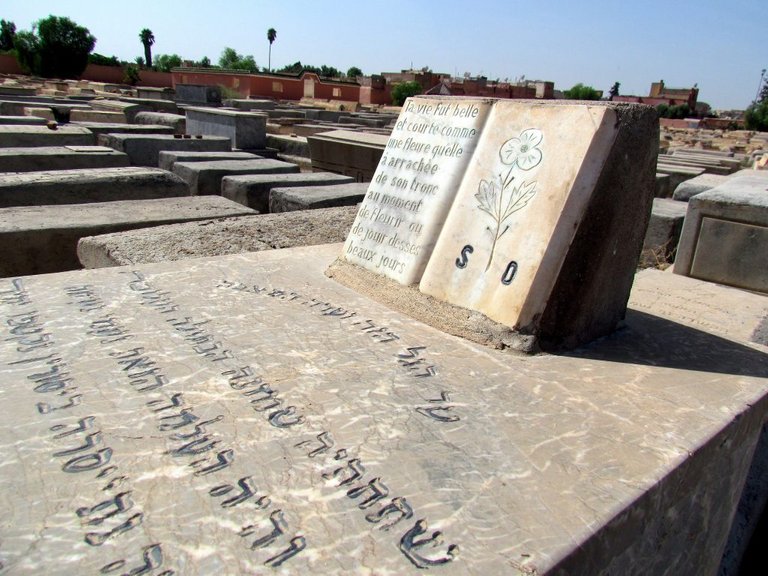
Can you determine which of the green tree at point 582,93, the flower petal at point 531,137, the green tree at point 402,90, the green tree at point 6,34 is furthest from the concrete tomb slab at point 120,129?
the green tree at point 6,34

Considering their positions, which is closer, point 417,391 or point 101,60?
point 417,391

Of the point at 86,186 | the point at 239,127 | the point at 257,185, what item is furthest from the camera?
the point at 239,127

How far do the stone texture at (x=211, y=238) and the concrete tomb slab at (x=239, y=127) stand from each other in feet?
16.4

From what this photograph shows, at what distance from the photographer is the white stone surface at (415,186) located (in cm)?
220

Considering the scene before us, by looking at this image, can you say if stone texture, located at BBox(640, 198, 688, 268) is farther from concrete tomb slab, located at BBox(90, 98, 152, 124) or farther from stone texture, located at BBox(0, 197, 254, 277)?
concrete tomb slab, located at BBox(90, 98, 152, 124)

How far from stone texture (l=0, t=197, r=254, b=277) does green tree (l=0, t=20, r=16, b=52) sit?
5967cm

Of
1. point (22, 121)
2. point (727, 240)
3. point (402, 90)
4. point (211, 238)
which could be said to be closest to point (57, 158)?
point (22, 121)

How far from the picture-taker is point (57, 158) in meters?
5.12

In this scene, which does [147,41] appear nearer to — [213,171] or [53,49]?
[53,49]

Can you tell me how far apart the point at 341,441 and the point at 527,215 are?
1.03 m

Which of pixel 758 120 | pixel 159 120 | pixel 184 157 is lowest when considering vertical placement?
pixel 184 157

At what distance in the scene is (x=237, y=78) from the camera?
2766 centimetres

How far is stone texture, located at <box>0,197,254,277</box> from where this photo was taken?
303 cm

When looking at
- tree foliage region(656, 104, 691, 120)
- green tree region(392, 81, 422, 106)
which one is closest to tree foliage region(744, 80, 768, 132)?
tree foliage region(656, 104, 691, 120)
